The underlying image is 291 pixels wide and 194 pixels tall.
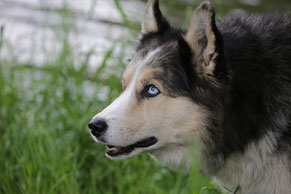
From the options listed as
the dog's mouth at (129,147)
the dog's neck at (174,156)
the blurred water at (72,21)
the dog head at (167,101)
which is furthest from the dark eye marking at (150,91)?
the blurred water at (72,21)

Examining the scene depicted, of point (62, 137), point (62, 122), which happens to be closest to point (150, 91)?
point (62, 137)

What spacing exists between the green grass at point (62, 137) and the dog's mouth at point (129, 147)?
0.42 m

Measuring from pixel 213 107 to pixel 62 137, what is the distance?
186cm

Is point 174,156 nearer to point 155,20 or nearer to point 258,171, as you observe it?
point 258,171

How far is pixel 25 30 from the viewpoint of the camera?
7.79 m

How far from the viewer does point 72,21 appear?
20.5 feet

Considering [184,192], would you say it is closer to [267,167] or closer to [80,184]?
[267,167]

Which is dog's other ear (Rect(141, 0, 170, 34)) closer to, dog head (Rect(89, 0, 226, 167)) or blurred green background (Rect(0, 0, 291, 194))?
dog head (Rect(89, 0, 226, 167))

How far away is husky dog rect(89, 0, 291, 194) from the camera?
3748mm

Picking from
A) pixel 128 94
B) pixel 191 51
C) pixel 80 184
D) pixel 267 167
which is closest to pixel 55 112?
pixel 80 184

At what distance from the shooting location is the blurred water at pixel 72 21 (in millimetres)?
6301

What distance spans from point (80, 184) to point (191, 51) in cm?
175

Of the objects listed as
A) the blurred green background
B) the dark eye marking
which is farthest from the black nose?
the blurred green background

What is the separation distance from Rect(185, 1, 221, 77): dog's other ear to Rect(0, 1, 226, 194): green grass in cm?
88
